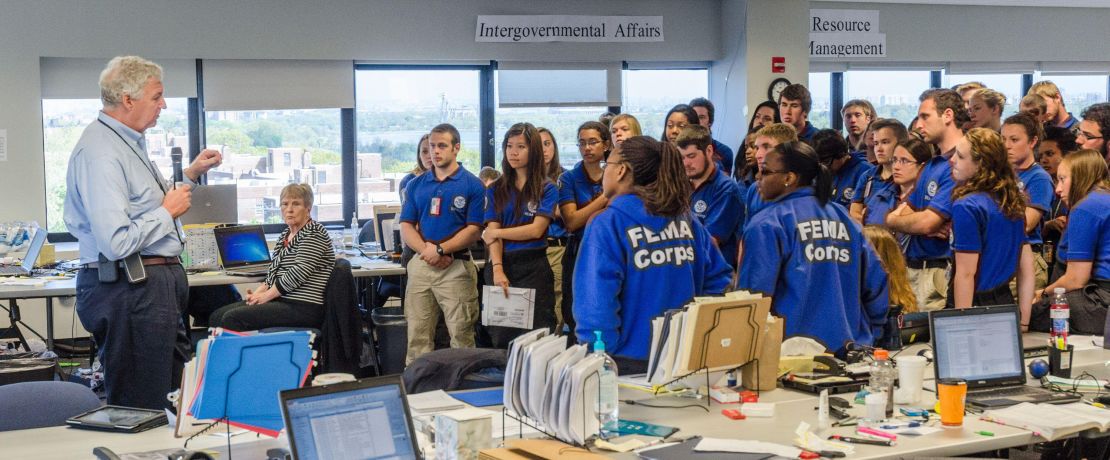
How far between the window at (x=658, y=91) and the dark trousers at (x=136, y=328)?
7.18m

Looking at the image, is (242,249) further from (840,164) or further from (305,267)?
(840,164)

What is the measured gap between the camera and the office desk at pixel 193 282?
5.75m

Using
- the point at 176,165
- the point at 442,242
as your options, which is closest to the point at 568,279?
the point at 442,242

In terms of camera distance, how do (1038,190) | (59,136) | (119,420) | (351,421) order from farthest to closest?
1. (59,136)
2. (1038,190)
3. (119,420)
4. (351,421)

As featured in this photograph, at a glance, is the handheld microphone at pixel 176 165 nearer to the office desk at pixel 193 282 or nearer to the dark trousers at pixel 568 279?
the office desk at pixel 193 282

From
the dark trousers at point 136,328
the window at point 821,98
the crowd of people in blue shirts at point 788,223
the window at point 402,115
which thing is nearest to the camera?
the crowd of people in blue shirts at point 788,223

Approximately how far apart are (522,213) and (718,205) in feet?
3.75

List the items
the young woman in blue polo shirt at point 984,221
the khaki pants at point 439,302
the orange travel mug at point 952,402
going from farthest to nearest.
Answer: the khaki pants at point 439,302 → the young woman in blue polo shirt at point 984,221 → the orange travel mug at point 952,402

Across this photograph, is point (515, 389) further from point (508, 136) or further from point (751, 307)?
point (508, 136)


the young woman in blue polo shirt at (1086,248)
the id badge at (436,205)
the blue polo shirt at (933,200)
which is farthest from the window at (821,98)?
the young woman in blue polo shirt at (1086,248)

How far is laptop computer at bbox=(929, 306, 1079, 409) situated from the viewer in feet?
10.8

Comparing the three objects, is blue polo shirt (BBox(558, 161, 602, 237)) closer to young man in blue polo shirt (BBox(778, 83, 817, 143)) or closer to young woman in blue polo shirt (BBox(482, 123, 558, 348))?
young woman in blue polo shirt (BBox(482, 123, 558, 348))

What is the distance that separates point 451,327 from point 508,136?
1131 mm

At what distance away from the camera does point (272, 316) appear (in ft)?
18.8
